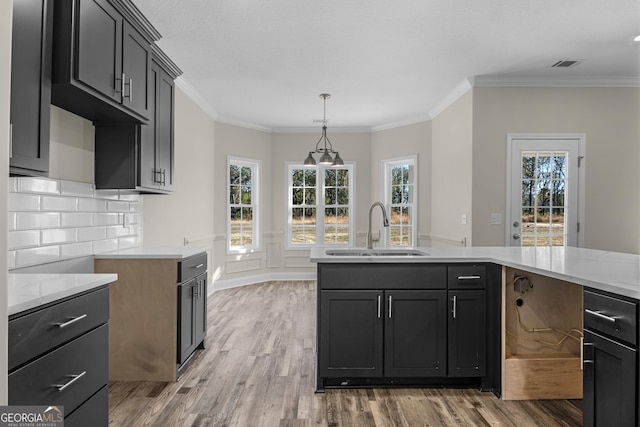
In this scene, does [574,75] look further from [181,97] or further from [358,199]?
[181,97]

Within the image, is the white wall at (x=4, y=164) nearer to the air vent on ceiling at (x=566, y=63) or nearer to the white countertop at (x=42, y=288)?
the white countertop at (x=42, y=288)

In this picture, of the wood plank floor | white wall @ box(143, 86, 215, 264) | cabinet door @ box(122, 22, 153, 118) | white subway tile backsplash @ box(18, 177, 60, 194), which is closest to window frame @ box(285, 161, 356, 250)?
white wall @ box(143, 86, 215, 264)

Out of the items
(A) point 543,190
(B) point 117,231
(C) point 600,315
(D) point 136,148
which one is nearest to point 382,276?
(C) point 600,315

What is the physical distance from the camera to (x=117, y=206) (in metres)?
3.42

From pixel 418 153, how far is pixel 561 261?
4386 mm

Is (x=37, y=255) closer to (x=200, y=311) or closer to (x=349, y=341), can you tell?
(x=200, y=311)

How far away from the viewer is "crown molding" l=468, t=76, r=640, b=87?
469 centimetres

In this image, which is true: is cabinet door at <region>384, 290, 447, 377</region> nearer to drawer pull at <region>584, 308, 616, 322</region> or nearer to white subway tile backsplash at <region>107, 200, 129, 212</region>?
drawer pull at <region>584, 308, 616, 322</region>

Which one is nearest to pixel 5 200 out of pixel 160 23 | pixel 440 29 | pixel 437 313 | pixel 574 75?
pixel 437 313

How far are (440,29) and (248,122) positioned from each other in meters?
4.10

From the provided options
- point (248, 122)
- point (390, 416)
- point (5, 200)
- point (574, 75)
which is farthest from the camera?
point (248, 122)

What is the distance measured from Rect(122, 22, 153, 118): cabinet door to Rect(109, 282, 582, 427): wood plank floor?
73.9 inches

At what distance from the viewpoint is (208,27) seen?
349 cm

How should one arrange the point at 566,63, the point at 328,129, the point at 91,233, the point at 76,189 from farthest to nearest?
the point at 328,129 < the point at 566,63 < the point at 91,233 < the point at 76,189
